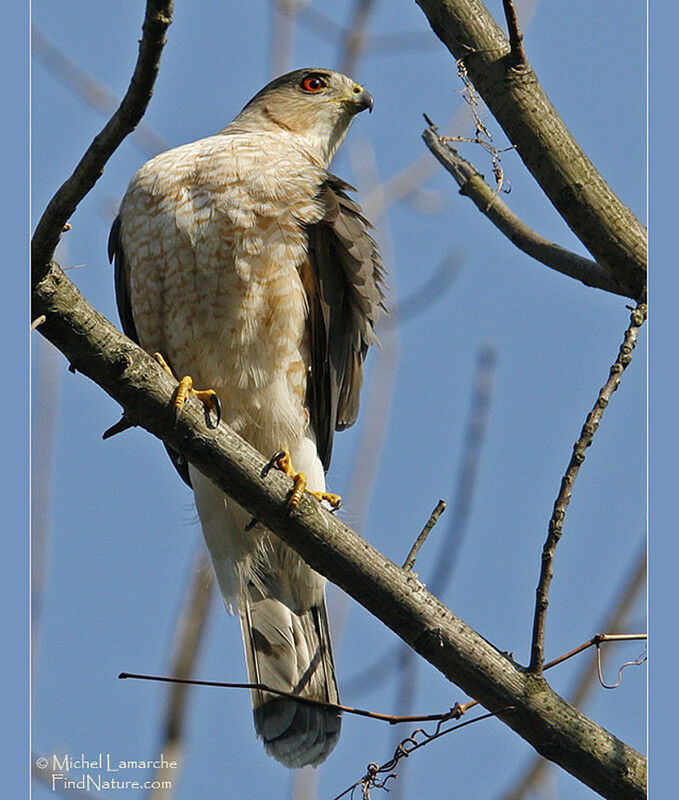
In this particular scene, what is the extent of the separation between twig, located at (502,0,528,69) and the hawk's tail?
2.00 metres

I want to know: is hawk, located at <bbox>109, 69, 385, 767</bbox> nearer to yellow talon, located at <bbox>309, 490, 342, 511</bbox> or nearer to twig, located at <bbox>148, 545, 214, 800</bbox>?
yellow talon, located at <bbox>309, 490, 342, 511</bbox>

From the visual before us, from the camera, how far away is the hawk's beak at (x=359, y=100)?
436cm

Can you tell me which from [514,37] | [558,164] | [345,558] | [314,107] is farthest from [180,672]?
[314,107]

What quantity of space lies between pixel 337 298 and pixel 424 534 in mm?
1323

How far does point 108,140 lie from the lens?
6.42ft

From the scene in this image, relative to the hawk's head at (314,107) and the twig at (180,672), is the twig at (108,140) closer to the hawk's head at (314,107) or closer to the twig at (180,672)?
the twig at (180,672)

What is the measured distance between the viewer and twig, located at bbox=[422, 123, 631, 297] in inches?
110

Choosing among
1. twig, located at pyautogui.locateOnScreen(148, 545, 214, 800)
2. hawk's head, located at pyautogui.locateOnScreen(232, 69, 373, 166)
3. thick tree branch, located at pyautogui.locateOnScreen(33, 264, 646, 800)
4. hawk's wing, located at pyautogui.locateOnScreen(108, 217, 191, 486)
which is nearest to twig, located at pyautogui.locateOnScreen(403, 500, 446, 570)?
thick tree branch, located at pyautogui.locateOnScreen(33, 264, 646, 800)

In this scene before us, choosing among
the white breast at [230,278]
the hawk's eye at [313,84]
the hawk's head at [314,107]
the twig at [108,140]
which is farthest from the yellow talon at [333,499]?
the hawk's eye at [313,84]

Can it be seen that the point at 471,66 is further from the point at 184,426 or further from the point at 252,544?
the point at 252,544

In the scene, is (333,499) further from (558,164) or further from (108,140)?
(108,140)

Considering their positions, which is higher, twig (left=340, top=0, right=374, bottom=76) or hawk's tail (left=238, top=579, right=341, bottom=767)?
twig (left=340, top=0, right=374, bottom=76)

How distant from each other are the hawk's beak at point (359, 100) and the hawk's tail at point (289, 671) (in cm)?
208

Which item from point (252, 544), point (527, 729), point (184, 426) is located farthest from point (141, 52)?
point (252, 544)
